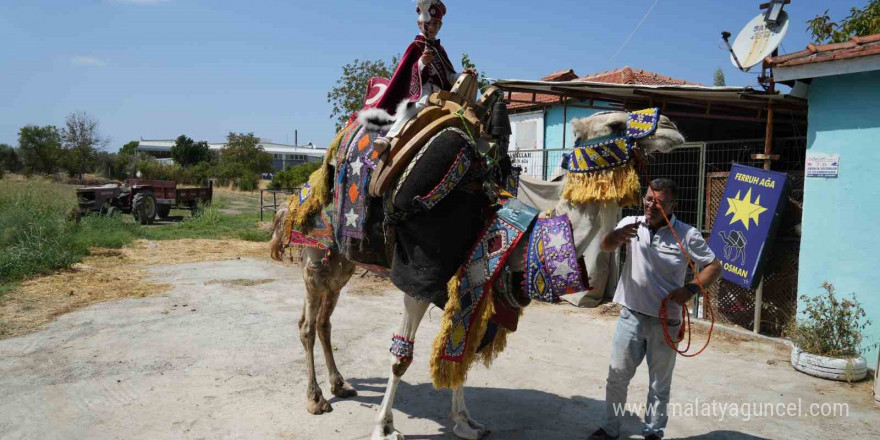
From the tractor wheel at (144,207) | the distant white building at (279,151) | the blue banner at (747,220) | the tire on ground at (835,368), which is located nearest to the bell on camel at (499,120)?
the tire on ground at (835,368)

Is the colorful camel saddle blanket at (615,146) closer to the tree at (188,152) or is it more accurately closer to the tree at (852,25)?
the tree at (852,25)

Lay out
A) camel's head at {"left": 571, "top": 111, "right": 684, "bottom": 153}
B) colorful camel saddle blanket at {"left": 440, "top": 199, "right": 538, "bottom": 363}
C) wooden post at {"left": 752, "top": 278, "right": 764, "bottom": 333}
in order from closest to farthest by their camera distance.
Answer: camel's head at {"left": 571, "top": 111, "right": 684, "bottom": 153} → colorful camel saddle blanket at {"left": 440, "top": 199, "right": 538, "bottom": 363} → wooden post at {"left": 752, "top": 278, "right": 764, "bottom": 333}

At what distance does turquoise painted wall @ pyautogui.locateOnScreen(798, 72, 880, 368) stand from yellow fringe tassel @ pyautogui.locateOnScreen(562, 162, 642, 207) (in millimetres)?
4577

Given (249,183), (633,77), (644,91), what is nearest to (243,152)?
(249,183)

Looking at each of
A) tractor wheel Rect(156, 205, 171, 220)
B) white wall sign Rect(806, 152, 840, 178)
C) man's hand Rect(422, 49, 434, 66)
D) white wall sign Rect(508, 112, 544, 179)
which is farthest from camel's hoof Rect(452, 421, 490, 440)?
tractor wheel Rect(156, 205, 171, 220)

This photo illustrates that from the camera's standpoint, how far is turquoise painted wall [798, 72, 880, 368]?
226 inches

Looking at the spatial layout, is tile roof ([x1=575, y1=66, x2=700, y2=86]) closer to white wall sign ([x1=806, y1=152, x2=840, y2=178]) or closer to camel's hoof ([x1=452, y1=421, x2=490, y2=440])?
white wall sign ([x1=806, y1=152, x2=840, y2=178])

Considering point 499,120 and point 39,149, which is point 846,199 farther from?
point 39,149

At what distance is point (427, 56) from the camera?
376 cm

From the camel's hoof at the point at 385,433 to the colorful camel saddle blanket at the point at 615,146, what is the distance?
7.15ft

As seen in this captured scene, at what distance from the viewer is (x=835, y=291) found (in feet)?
19.7

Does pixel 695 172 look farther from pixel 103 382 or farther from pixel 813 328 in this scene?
pixel 103 382

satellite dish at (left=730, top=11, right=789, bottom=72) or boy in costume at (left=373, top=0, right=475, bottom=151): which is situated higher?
satellite dish at (left=730, top=11, right=789, bottom=72)

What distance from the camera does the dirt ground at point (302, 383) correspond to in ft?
13.3
